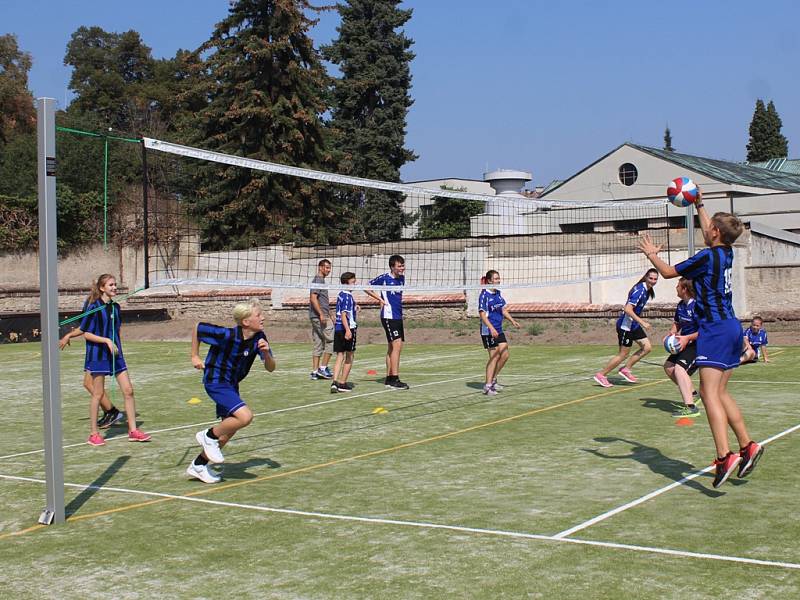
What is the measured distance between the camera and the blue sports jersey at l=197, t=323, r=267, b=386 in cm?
891

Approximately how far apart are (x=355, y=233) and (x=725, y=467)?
131 feet

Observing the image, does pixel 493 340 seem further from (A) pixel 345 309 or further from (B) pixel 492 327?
(A) pixel 345 309

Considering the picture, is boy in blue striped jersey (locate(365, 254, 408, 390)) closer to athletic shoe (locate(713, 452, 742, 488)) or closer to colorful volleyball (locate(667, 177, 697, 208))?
colorful volleyball (locate(667, 177, 697, 208))

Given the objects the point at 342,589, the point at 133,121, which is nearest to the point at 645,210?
the point at 133,121

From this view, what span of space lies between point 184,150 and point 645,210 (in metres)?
37.8

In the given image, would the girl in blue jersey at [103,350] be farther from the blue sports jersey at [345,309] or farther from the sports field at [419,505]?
the blue sports jersey at [345,309]

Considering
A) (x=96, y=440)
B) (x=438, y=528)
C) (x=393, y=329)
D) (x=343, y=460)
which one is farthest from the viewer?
(x=393, y=329)

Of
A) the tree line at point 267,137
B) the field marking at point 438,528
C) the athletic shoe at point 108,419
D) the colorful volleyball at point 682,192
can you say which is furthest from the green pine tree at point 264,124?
the field marking at point 438,528

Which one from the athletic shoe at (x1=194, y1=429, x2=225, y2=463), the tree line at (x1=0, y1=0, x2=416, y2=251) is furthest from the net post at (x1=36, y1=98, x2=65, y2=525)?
the tree line at (x1=0, y1=0, x2=416, y2=251)

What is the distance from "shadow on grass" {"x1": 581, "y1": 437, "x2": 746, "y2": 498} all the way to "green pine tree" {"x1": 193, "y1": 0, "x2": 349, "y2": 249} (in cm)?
3290

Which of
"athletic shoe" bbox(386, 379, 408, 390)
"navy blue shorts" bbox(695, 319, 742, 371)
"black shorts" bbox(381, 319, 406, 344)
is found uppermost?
"navy blue shorts" bbox(695, 319, 742, 371)

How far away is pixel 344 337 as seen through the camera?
51.8 ft

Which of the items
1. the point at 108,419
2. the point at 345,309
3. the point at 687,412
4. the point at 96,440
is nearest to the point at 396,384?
the point at 345,309

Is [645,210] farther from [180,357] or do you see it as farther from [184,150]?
[184,150]
